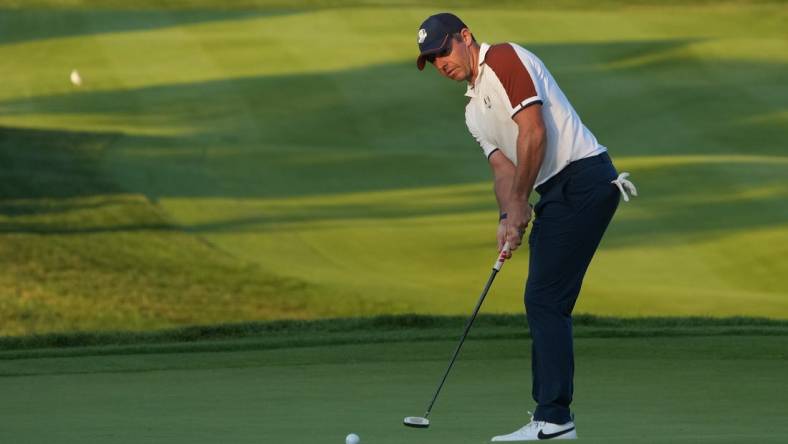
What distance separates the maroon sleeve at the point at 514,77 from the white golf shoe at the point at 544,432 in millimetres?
1109

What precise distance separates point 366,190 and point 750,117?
8374mm

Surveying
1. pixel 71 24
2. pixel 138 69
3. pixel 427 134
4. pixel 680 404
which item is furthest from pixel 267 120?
pixel 680 404

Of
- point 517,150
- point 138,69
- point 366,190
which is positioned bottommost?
point 517,150

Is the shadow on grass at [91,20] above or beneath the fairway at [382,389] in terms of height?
above

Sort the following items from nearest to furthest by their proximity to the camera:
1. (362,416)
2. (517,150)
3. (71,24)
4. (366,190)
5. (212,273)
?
(517,150), (362,416), (212,273), (366,190), (71,24)

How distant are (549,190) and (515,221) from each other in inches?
6.7

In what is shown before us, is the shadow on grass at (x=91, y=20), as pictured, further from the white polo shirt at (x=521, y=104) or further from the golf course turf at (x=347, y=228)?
the white polo shirt at (x=521, y=104)

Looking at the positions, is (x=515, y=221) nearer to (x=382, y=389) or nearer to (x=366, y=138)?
(x=382, y=389)

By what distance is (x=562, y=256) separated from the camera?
614 centimetres

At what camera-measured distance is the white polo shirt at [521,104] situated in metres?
6.00

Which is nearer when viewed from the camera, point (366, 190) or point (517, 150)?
point (517, 150)

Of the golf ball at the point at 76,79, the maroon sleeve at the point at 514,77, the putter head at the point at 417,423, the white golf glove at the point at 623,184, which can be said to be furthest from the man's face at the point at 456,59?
the golf ball at the point at 76,79

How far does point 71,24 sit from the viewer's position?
36844mm

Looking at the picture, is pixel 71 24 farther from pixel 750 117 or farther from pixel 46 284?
pixel 46 284
